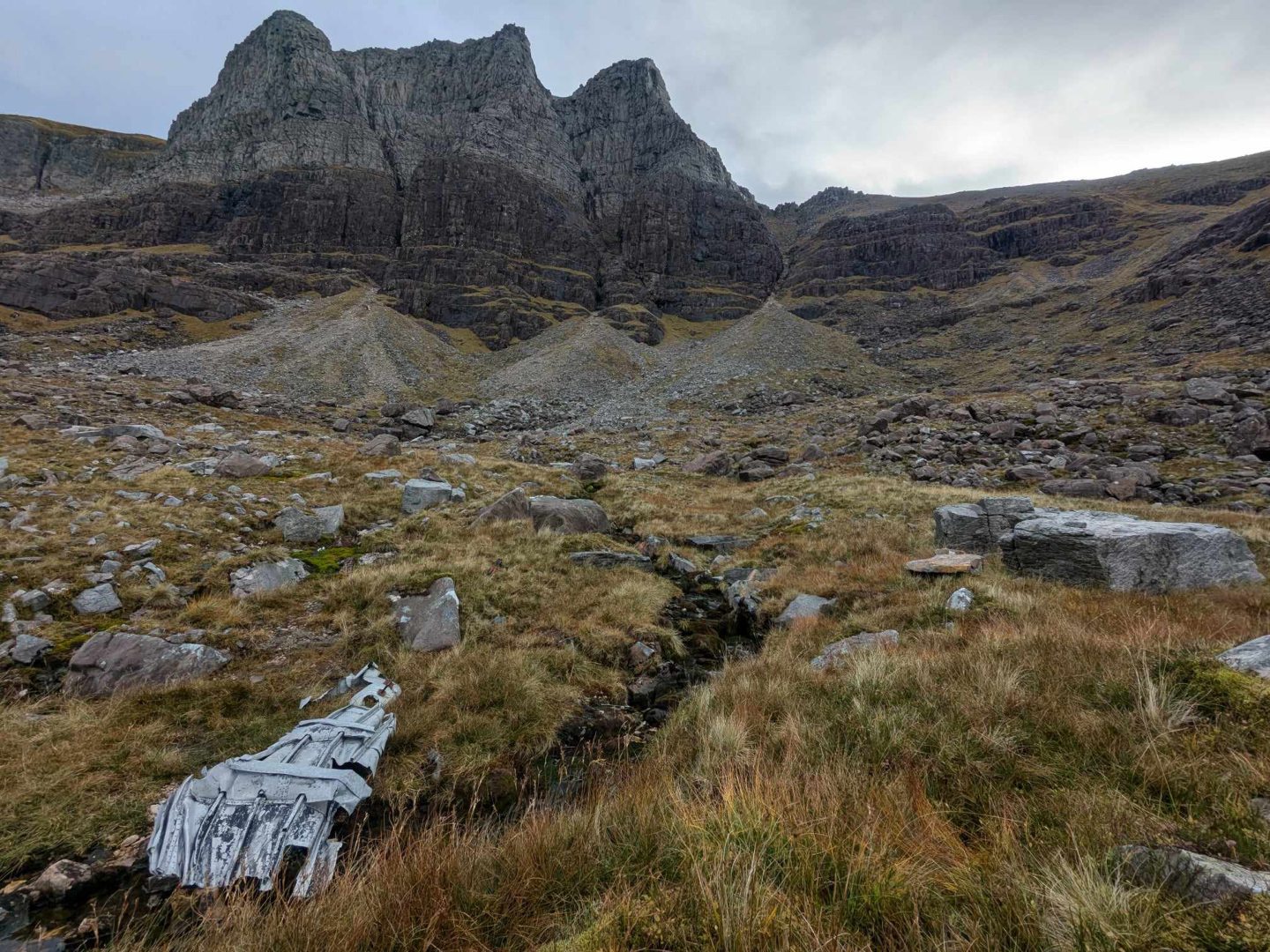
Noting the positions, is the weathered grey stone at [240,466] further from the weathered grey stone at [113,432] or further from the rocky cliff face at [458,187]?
the rocky cliff face at [458,187]

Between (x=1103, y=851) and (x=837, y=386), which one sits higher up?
(x=837, y=386)

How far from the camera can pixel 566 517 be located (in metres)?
13.5

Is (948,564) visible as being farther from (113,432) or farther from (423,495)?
(113,432)

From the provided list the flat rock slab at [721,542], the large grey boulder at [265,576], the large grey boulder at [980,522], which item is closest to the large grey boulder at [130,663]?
the large grey boulder at [265,576]

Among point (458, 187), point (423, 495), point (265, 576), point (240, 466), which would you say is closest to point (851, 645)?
point (265, 576)

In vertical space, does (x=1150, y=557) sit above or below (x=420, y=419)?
above

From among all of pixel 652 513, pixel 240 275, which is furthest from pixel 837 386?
pixel 240 275

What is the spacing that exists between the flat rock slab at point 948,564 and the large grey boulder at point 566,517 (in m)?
7.89

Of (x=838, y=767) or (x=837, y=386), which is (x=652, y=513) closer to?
(x=838, y=767)

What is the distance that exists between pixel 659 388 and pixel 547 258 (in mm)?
58195

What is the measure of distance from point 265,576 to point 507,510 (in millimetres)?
5558

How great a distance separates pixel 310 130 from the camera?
97.8 m

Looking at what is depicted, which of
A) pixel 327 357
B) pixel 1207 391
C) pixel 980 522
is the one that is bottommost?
pixel 980 522

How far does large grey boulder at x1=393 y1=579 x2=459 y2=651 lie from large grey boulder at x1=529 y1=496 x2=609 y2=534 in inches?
181
